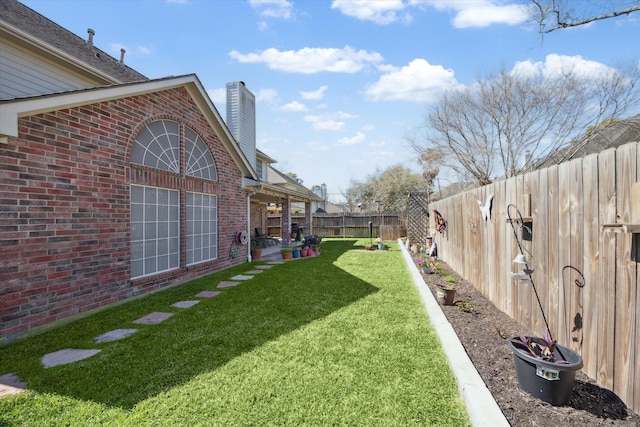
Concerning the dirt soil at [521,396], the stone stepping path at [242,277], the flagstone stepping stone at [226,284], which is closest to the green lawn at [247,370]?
the dirt soil at [521,396]

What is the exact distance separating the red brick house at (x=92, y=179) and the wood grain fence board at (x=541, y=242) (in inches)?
241

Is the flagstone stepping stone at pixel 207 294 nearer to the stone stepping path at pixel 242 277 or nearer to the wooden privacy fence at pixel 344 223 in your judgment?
the stone stepping path at pixel 242 277

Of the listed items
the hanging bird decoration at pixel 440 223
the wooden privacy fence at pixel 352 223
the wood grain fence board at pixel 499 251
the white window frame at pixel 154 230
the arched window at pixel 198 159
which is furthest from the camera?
the wooden privacy fence at pixel 352 223

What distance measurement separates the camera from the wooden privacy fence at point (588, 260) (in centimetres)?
220

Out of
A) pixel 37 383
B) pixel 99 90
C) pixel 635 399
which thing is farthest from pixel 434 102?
pixel 37 383

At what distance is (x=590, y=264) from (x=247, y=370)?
319cm

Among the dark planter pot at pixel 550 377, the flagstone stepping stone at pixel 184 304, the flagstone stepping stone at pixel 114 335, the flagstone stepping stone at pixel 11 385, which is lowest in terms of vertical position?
the flagstone stepping stone at pixel 184 304

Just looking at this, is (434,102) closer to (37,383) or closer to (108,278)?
(108,278)

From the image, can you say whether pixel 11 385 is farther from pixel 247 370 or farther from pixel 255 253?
pixel 255 253

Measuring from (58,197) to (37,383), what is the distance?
2667 mm

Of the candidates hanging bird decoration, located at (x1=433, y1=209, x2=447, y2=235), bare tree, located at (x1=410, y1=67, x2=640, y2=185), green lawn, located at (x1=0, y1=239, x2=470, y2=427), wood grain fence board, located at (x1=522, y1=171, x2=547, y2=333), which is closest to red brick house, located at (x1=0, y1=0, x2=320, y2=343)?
green lawn, located at (x1=0, y1=239, x2=470, y2=427)

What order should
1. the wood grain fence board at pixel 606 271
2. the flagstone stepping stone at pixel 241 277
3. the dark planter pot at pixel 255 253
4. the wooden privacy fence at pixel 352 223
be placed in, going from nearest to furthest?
the wood grain fence board at pixel 606 271 < the flagstone stepping stone at pixel 241 277 < the dark planter pot at pixel 255 253 < the wooden privacy fence at pixel 352 223

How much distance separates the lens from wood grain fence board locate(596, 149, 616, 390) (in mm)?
2348

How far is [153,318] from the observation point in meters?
4.80
